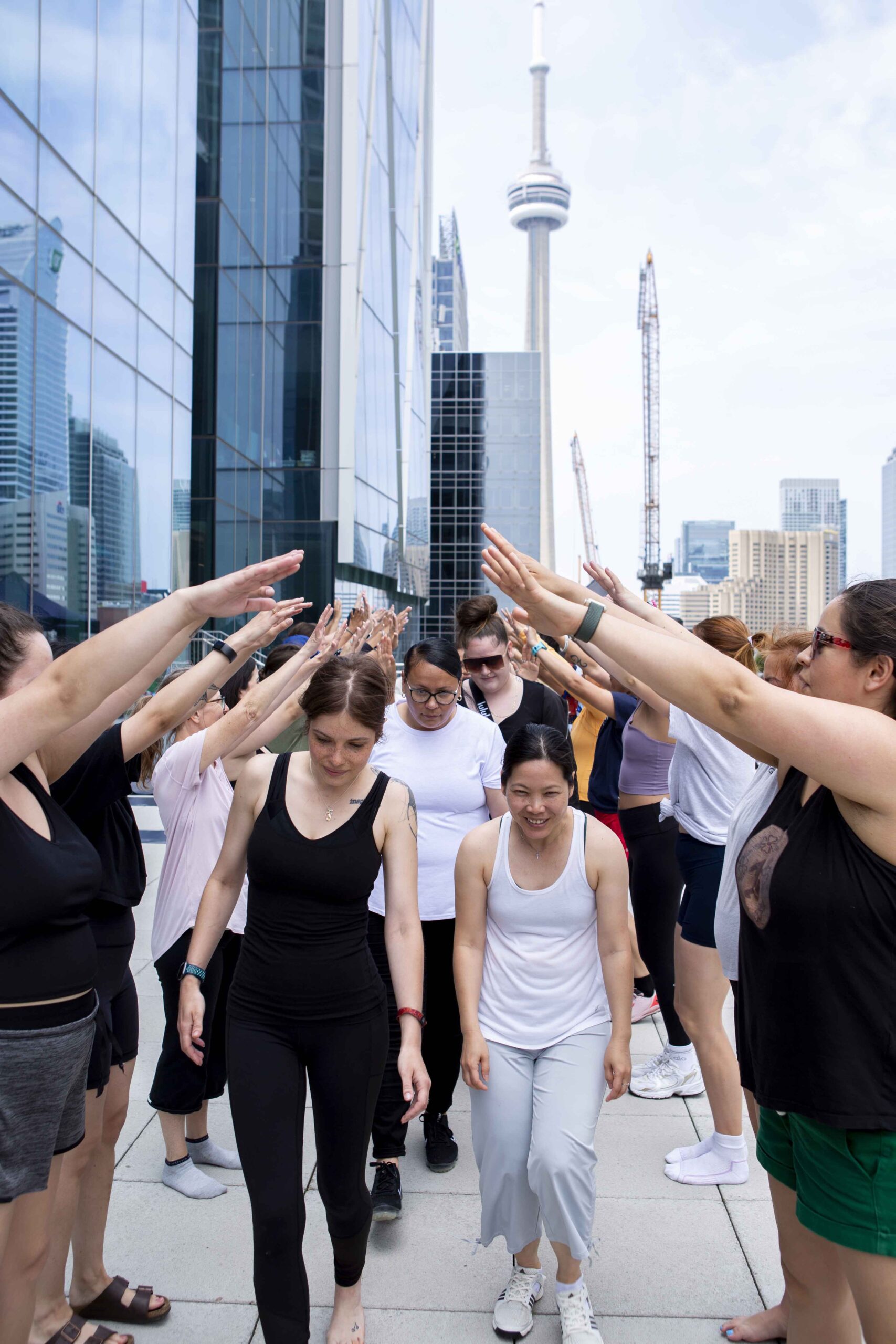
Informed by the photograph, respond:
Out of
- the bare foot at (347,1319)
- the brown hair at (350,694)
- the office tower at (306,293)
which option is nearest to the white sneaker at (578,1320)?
the bare foot at (347,1319)

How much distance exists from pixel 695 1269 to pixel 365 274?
26.7m

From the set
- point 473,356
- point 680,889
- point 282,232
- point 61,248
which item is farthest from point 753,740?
point 473,356

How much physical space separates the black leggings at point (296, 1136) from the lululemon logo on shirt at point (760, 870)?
1154mm

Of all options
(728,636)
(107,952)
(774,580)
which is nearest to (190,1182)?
(107,952)

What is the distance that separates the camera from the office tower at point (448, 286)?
123 m

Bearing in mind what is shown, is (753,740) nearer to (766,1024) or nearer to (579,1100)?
(766,1024)

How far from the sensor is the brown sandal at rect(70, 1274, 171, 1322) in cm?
285

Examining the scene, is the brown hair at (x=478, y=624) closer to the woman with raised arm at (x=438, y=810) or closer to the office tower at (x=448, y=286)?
the woman with raised arm at (x=438, y=810)

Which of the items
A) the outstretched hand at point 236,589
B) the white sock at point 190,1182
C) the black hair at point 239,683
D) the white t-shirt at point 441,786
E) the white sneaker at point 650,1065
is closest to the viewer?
the outstretched hand at point 236,589

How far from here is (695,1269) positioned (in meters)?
3.19

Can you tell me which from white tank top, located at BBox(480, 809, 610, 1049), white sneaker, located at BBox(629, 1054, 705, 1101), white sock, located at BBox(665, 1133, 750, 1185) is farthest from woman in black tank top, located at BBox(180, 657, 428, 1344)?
white sneaker, located at BBox(629, 1054, 705, 1101)

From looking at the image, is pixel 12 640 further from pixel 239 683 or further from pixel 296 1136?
pixel 239 683

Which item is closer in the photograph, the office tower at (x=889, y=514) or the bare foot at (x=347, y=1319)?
the bare foot at (x=347, y=1319)

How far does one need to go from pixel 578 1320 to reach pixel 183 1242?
53.6 inches
